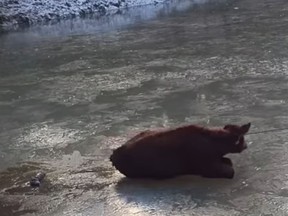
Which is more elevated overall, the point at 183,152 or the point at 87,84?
the point at 183,152

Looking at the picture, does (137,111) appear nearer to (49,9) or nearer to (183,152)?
(183,152)

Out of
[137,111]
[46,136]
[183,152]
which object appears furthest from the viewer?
[137,111]

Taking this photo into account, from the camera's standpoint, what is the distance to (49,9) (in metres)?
20.6

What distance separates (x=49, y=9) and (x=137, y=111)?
15280mm

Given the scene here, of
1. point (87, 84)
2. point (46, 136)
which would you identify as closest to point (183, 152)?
point (46, 136)

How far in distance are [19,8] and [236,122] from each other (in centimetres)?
1590

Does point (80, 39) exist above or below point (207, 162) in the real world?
below

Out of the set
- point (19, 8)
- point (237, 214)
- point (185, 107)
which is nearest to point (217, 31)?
point (185, 107)

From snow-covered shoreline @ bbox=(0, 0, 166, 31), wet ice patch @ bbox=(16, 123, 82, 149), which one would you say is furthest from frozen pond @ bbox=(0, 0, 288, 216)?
snow-covered shoreline @ bbox=(0, 0, 166, 31)

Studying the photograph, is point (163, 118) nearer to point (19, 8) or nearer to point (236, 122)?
point (236, 122)

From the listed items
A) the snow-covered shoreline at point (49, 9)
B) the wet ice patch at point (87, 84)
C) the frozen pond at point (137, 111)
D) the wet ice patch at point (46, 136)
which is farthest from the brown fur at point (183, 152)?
the snow-covered shoreline at point (49, 9)

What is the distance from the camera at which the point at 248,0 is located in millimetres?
17906

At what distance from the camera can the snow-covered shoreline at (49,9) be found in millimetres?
18812

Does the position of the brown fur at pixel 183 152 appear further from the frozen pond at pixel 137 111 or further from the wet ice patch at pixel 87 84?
the wet ice patch at pixel 87 84
